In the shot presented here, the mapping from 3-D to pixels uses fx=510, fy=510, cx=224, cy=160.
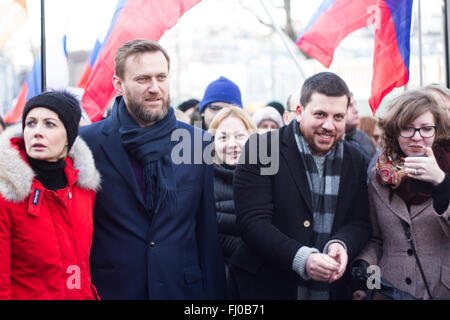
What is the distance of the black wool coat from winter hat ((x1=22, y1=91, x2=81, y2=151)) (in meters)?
0.96

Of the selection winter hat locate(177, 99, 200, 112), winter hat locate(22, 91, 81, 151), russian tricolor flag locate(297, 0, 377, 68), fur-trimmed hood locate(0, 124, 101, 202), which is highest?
russian tricolor flag locate(297, 0, 377, 68)

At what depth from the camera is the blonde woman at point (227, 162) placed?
11.0 ft

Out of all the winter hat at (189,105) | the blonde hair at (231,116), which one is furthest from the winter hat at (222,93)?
the winter hat at (189,105)

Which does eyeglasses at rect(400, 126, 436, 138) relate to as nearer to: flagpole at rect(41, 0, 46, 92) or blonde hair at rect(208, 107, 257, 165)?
blonde hair at rect(208, 107, 257, 165)

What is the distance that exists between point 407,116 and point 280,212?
2.87 ft

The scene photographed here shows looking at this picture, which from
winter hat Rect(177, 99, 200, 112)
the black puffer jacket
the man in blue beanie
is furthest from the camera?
winter hat Rect(177, 99, 200, 112)

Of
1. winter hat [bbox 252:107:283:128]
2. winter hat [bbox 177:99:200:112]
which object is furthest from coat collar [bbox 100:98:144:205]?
winter hat [bbox 177:99:200:112]

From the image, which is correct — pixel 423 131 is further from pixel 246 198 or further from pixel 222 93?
pixel 222 93

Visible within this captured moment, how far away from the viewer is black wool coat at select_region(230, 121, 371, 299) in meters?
2.82

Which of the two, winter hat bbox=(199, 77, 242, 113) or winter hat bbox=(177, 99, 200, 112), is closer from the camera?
winter hat bbox=(199, 77, 242, 113)

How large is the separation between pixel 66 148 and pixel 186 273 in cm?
91

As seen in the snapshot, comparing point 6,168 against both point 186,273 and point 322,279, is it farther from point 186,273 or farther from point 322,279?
point 322,279

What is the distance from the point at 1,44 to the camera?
4180mm
